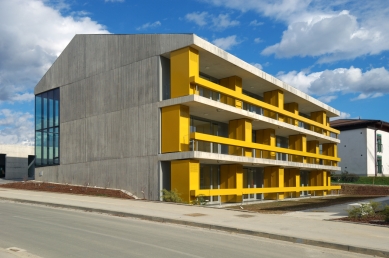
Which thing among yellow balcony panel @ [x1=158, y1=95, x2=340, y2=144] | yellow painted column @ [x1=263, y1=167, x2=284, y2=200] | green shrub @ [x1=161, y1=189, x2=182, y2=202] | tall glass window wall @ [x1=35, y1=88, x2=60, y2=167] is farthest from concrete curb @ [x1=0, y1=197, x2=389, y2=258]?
yellow painted column @ [x1=263, y1=167, x2=284, y2=200]

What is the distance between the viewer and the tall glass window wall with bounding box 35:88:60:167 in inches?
1553

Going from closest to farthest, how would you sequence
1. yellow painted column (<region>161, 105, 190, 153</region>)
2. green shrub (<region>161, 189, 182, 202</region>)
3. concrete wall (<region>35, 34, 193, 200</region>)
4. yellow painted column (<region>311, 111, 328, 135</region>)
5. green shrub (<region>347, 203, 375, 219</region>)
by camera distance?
green shrub (<region>347, 203, 375, 219</region>) → green shrub (<region>161, 189, 182, 202</region>) → yellow painted column (<region>161, 105, 190, 153</region>) → concrete wall (<region>35, 34, 193, 200</region>) → yellow painted column (<region>311, 111, 328, 135</region>)

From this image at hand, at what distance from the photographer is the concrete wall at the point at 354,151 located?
6378 centimetres

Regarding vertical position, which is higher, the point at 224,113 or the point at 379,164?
the point at 224,113

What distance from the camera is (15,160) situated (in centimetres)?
5550

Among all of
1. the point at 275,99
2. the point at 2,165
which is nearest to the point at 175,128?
the point at 275,99

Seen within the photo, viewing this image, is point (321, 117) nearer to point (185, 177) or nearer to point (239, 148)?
point (239, 148)

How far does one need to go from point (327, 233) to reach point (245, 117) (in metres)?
20.6

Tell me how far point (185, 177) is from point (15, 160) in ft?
117

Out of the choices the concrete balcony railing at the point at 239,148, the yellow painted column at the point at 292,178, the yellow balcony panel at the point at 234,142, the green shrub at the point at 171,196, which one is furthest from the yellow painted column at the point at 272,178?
the green shrub at the point at 171,196

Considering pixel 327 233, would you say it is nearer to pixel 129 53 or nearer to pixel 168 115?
pixel 168 115

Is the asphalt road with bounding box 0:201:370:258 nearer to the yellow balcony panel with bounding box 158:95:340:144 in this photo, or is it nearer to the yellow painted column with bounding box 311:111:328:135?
the yellow balcony panel with bounding box 158:95:340:144

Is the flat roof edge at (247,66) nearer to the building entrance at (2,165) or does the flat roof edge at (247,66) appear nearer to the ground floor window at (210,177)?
the ground floor window at (210,177)

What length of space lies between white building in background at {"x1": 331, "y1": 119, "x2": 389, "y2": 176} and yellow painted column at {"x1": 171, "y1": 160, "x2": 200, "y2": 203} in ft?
142
